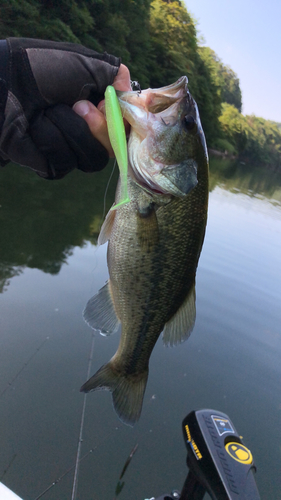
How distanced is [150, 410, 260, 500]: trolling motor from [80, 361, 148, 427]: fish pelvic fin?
0.40 meters

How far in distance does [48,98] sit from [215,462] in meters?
2.04

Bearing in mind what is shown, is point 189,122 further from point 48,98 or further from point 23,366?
point 23,366

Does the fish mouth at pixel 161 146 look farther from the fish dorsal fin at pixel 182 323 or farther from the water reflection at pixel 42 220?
the water reflection at pixel 42 220

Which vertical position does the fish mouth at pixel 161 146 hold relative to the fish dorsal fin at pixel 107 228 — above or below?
Result: above

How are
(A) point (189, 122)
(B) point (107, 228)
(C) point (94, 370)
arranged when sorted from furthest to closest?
1. (C) point (94, 370)
2. (B) point (107, 228)
3. (A) point (189, 122)

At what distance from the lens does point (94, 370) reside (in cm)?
382

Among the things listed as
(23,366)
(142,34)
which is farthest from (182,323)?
(142,34)

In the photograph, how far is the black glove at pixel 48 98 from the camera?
1567mm

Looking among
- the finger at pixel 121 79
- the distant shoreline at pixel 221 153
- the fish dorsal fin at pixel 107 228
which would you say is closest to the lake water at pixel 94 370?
the fish dorsal fin at pixel 107 228

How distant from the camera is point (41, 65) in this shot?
156 cm

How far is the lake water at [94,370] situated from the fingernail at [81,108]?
2.67 meters

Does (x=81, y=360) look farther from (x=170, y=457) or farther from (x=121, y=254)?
(x=121, y=254)

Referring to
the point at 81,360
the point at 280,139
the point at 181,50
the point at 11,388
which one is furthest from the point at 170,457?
the point at 280,139

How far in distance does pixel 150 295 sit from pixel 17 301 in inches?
124
